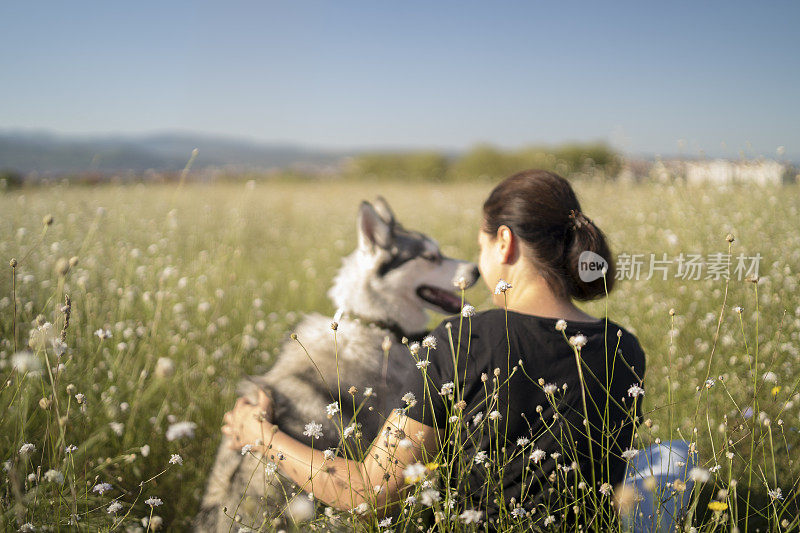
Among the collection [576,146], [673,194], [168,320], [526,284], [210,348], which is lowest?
[210,348]

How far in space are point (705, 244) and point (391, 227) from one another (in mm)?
4159

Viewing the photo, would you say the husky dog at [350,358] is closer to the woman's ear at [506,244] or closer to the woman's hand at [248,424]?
the woman's hand at [248,424]

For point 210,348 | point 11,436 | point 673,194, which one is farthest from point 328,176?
point 11,436

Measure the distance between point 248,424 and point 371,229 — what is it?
5.45 feet

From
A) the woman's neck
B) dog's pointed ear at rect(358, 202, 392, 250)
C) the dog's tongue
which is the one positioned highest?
dog's pointed ear at rect(358, 202, 392, 250)

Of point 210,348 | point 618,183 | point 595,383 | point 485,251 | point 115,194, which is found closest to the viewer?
point 595,383

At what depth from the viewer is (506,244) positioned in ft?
6.88

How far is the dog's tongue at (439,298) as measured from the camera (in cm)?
345

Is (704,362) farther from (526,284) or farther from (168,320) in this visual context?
(168,320)

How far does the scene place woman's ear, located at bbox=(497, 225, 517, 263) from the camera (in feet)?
6.84

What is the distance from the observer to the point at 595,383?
1.88 metres

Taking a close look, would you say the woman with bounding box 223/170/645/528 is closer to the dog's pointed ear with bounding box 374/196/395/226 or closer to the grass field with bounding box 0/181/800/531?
the grass field with bounding box 0/181/800/531

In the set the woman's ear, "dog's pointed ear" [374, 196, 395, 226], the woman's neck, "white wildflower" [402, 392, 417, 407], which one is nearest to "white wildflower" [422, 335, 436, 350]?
"white wildflower" [402, 392, 417, 407]

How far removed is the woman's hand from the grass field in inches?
13.6
